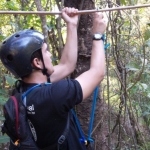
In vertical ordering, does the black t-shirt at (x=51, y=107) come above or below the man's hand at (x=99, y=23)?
below

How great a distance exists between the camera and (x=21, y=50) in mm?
1402

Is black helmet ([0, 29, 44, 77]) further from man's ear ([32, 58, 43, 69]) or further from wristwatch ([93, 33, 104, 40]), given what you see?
wristwatch ([93, 33, 104, 40])

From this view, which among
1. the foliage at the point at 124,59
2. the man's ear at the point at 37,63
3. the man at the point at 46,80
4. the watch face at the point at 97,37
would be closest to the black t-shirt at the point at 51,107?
the man at the point at 46,80

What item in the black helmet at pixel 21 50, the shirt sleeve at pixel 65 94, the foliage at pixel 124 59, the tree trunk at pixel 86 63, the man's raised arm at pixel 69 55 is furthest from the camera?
the foliage at pixel 124 59

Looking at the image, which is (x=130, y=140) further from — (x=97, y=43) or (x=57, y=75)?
(x=97, y=43)

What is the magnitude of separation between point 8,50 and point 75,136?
0.59m

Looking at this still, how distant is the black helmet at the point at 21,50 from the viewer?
141 centimetres

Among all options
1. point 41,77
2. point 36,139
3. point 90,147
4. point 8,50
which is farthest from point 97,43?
point 90,147

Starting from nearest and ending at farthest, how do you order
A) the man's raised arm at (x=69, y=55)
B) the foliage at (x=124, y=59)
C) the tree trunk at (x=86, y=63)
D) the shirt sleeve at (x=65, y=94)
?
the shirt sleeve at (x=65, y=94), the man's raised arm at (x=69, y=55), the tree trunk at (x=86, y=63), the foliage at (x=124, y=59)

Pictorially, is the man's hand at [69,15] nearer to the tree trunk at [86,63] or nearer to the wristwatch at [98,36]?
the wristwatch at [98,36]

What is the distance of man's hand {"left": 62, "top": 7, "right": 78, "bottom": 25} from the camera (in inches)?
58.1

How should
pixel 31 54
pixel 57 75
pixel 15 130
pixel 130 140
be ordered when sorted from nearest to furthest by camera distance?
pixel 15 130, pixel 31 54, pixel 57 75, pixel 130 140

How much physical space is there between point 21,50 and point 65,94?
36 cm

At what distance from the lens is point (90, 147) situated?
181 centimetres
